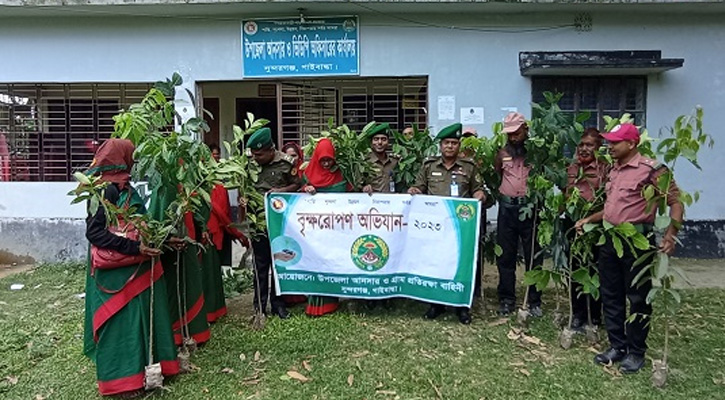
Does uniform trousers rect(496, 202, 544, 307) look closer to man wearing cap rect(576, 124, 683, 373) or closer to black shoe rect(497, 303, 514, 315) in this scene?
black shoe rect(497, 303, 514, 315)

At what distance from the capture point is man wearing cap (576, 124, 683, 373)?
11.0 feet

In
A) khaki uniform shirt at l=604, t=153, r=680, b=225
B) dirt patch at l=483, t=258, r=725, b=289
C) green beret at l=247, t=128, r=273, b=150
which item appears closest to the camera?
khaki uniform shirt at l=604, t=153, r=680, b=225

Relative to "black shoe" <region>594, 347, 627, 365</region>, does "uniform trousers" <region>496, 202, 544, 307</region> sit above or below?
above

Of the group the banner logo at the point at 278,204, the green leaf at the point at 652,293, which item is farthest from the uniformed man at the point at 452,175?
the green leaf at the point at 652,293

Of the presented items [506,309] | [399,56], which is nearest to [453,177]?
[506,309]

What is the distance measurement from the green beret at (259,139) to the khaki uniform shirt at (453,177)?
4.24 feet

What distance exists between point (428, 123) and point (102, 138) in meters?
4.31

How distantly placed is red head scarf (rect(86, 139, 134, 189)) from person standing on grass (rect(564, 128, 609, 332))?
116 inches

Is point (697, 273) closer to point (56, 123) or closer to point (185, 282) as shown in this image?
point (185, 282)

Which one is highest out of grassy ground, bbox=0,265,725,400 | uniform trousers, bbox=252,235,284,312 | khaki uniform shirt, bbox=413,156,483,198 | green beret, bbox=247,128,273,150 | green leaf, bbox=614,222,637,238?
green beret, bbox=247,128,273,150

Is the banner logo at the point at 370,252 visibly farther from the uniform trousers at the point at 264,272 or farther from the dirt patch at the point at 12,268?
the dirt patch at the point at 12,268

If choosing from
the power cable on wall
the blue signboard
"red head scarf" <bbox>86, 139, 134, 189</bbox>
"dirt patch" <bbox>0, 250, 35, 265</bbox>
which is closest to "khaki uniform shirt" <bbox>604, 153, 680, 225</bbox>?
"red head scarf" <bbox>86, 139, 134, 189</bbox>

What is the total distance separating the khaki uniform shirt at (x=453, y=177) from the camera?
4492mm

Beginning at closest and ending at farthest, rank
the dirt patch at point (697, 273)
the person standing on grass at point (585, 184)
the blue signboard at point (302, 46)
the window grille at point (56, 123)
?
the person standing on grass at point (585, 184), the dirt patch at point (697, 273), the blue signboard at point (302, 46), the window grille at point (56, 123)
